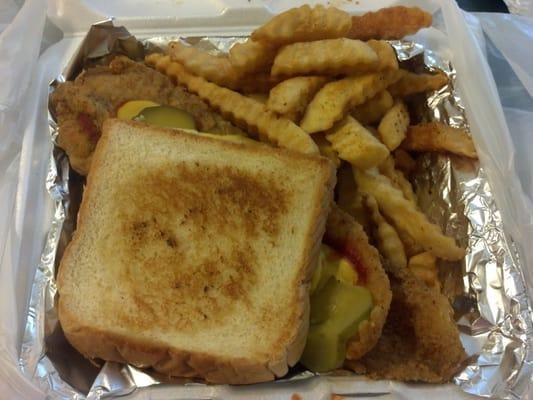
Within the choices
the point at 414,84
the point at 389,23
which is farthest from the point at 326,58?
the point at 389,23

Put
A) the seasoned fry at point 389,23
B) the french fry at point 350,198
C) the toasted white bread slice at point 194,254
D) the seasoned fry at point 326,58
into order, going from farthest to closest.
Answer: the seasoned fry at point 389,23
the french fry at point 350,198
the seasoned fry at point 326,58
the toasted white bread slice at point 194,254

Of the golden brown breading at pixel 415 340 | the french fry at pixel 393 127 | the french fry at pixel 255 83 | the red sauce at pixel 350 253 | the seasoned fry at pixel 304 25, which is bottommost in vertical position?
the golden brown breading at pixel 415 340

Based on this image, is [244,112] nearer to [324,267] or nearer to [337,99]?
[337,99]

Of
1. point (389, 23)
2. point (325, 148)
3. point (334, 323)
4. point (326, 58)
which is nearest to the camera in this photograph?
point (334, 323)

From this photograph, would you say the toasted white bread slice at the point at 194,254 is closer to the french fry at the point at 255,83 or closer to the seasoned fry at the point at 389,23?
the french fry at the point at 255,83

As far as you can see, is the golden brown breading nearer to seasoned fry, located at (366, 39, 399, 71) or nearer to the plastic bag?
seasoned fry, located at (366, 39, 399, 71)

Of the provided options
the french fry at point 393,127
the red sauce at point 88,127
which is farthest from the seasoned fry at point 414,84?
the red sauce at point 88,127
